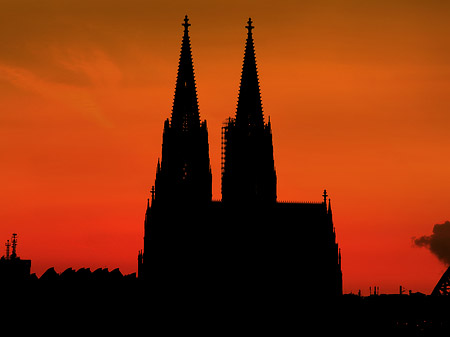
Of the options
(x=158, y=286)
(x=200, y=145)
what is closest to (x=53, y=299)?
(x=158, y=286)

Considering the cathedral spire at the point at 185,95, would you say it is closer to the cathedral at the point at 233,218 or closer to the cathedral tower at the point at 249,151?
the cathedral at the point at 233,218

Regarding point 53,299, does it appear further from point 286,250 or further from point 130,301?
point 286,250

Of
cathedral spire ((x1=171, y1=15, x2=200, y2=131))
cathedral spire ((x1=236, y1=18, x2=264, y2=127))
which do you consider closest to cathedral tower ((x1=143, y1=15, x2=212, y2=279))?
cathedral spire ((x1=171, y1=15, x2=200, y2=131))

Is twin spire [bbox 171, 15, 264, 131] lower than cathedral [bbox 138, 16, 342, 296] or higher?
higher

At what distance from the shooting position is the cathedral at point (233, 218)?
233 ft

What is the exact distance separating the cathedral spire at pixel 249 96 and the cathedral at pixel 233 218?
9 cm

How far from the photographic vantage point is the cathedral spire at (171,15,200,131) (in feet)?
236

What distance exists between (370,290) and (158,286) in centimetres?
6866

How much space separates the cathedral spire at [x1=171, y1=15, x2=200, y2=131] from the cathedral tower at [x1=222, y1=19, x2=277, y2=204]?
367 centimetres

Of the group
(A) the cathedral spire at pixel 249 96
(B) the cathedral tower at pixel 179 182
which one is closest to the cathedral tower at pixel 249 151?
(A) the cathedral spire at pixel 249 96

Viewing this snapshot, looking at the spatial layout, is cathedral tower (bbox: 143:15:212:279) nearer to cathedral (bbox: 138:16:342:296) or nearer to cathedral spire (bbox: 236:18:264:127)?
cathedral (bbox: 138:16:342:296)

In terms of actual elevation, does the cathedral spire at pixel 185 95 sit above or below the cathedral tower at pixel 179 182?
above

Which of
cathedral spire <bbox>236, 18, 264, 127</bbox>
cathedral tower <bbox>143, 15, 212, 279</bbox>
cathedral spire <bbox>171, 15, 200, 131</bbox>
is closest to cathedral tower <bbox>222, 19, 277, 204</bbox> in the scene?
cathedral spire <bbox>236, 18, 264, 127</bbox>

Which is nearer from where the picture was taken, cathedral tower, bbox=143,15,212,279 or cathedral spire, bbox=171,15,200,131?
cathedral tower, bbox=143,15,212,279
